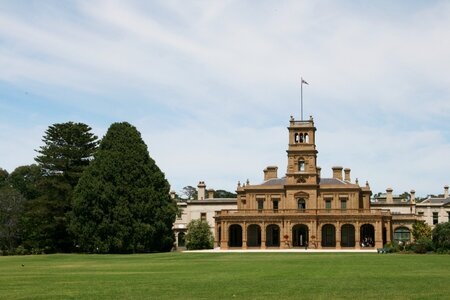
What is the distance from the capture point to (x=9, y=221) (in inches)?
3007

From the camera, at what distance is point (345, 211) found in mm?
74750

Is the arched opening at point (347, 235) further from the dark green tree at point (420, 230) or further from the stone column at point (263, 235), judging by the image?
the stone column at point (263, 235)

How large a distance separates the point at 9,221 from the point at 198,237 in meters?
22.6

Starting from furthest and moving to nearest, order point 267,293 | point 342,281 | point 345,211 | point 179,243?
1. point 179,243
2. point 345,211
3. point 342,281
4. point 267,293

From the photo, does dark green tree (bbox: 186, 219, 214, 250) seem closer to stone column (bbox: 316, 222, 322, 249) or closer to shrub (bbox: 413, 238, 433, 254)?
stone column (bbox: 316, 222, 322, 249)

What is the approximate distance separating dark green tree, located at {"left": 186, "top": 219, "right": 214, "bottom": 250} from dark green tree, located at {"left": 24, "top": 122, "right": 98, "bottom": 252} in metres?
14.0

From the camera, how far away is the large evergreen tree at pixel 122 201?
61250mm

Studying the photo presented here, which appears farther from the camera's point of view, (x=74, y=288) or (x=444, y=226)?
(x=444, y=226)

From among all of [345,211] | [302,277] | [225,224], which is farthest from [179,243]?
[302,277]

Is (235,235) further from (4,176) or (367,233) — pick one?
(4,176)

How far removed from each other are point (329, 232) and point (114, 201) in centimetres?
2841

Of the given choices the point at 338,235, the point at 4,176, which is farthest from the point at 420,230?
the point at 4,176

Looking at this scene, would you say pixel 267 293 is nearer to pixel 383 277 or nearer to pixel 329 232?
pixel 383 277

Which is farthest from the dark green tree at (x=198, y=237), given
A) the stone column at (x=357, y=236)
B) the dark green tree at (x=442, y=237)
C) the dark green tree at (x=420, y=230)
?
the dark green tree at (x=442, y=237)
